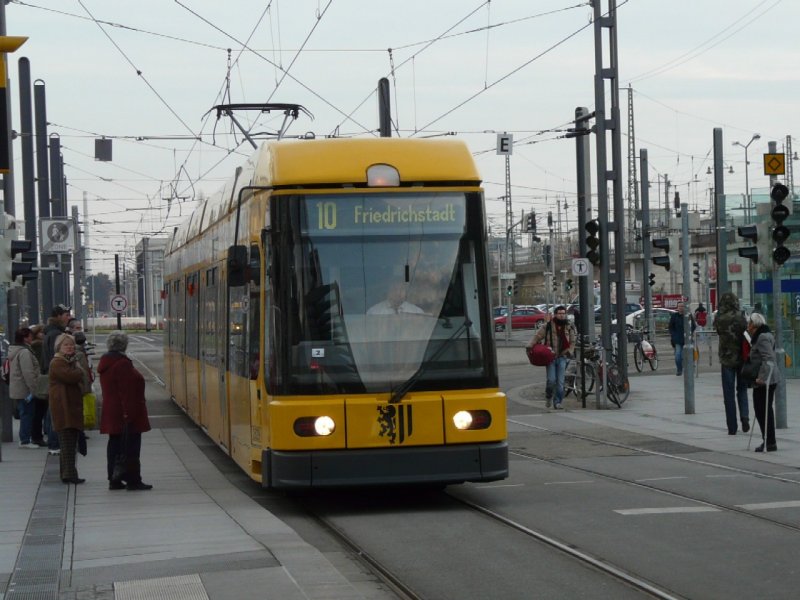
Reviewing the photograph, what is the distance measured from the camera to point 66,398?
14.4 metres

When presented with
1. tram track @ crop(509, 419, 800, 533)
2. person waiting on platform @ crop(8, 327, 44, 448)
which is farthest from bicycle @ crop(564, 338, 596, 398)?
person waiting on platform @ crop(8, 327, 44, 448)

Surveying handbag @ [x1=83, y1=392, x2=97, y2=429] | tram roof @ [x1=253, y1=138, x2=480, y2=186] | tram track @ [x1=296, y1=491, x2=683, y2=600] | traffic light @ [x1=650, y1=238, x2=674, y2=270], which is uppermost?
tram roof @ [x1=253, y1=138, x2=480, y2=186]

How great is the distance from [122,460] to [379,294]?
3.89 m

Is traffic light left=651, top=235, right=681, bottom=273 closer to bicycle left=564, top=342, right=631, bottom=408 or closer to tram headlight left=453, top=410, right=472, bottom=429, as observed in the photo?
bicycle left=564, top=342, right=631, bottom=408

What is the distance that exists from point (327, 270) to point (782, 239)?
9784mm

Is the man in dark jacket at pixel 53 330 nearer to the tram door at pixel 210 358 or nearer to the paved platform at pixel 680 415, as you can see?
the tram door at pixel 210 358

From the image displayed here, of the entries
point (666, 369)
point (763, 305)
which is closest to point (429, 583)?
point (763, 305)

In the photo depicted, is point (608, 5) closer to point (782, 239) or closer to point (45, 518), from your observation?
point (782, 239)

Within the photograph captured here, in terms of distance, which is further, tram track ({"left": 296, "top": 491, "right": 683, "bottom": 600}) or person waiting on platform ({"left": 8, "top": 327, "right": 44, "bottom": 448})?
person waiting on platform ({"left": 8, "top": 327, "right": 44, "bottom": 448})

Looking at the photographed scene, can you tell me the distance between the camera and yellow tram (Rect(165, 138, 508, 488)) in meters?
11.7

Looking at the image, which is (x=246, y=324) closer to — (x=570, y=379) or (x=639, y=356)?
(x=570, y=379)

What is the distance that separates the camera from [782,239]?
64.5ft

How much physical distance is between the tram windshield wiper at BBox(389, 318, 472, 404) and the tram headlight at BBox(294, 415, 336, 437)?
1.78 ft

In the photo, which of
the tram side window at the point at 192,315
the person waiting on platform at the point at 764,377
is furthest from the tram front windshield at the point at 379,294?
the tram side window at the point at 192,315
